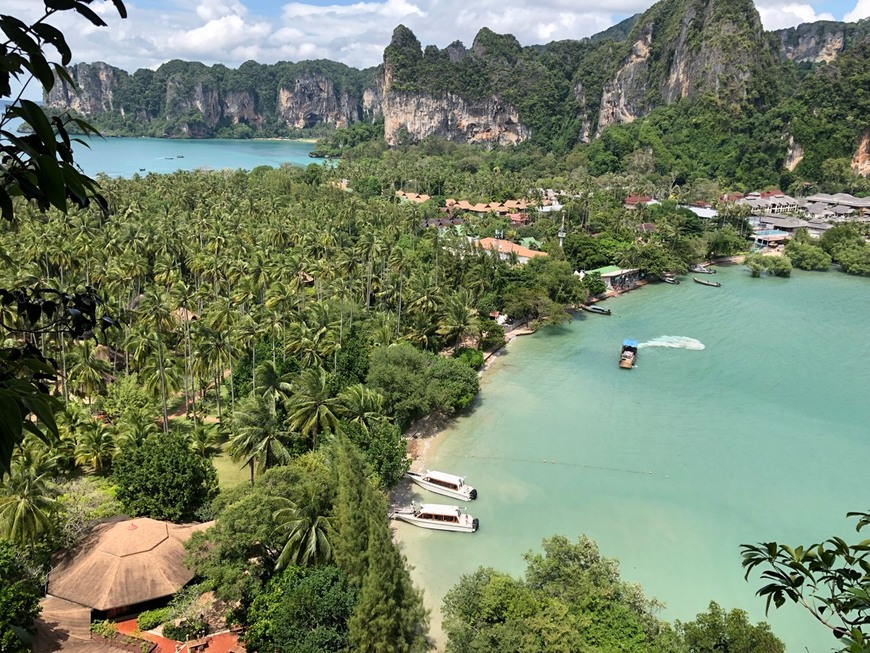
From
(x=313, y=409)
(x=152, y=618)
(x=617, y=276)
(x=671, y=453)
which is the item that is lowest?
(x=671, y=453)

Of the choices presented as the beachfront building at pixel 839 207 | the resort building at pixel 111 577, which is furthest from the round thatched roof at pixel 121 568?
the beachfront building at pixel 839 207

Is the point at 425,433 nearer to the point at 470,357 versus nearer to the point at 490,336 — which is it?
the point at 470,357

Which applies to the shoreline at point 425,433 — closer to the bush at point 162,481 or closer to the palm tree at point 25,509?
the bush at point 162,481

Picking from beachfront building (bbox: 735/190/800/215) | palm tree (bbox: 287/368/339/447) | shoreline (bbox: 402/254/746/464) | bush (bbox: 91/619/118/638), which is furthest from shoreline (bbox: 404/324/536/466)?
beachfront building (bbox: 735/190/800/215)

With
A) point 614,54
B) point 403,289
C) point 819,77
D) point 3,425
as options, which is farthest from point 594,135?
point 3,425

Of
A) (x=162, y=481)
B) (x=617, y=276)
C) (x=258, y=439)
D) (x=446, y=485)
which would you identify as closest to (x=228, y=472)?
(x=258, y=439)
